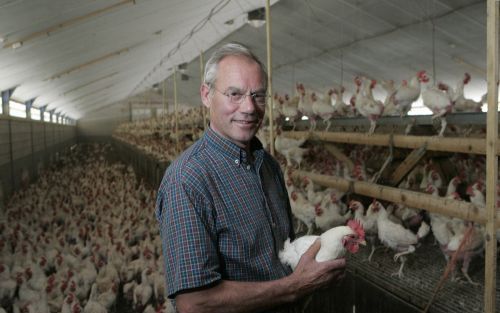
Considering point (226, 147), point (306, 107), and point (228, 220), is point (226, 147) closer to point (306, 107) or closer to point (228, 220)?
point (228, 220)

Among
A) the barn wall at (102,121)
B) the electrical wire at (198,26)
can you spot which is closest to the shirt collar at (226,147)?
the electrical wire at (198,26)

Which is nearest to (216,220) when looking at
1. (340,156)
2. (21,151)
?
(340,156)

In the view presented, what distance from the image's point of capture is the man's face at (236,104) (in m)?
1.23

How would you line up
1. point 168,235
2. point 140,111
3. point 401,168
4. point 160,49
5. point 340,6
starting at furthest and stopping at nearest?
point 140,111 → point 160,49 → point 340,6 → point 401,168 → point 168,235

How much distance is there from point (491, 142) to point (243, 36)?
8.62 meters

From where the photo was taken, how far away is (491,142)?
1.75 m

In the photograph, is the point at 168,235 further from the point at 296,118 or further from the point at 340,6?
the point at 340,6

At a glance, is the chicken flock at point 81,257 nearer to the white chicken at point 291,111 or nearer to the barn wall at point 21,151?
the barn wall at point 21,151

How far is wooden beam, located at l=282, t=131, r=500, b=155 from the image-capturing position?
2373 mm

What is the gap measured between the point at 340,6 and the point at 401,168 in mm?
4707

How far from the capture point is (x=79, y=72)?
30.7 feet

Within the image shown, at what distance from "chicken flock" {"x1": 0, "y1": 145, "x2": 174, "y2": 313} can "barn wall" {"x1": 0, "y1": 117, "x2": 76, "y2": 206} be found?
595 millimetres

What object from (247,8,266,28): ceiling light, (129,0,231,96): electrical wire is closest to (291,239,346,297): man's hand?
(129,0,231,96): electrical wire

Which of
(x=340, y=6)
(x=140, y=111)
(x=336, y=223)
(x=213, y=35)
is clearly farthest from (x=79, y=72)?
(x=140, y=111)
